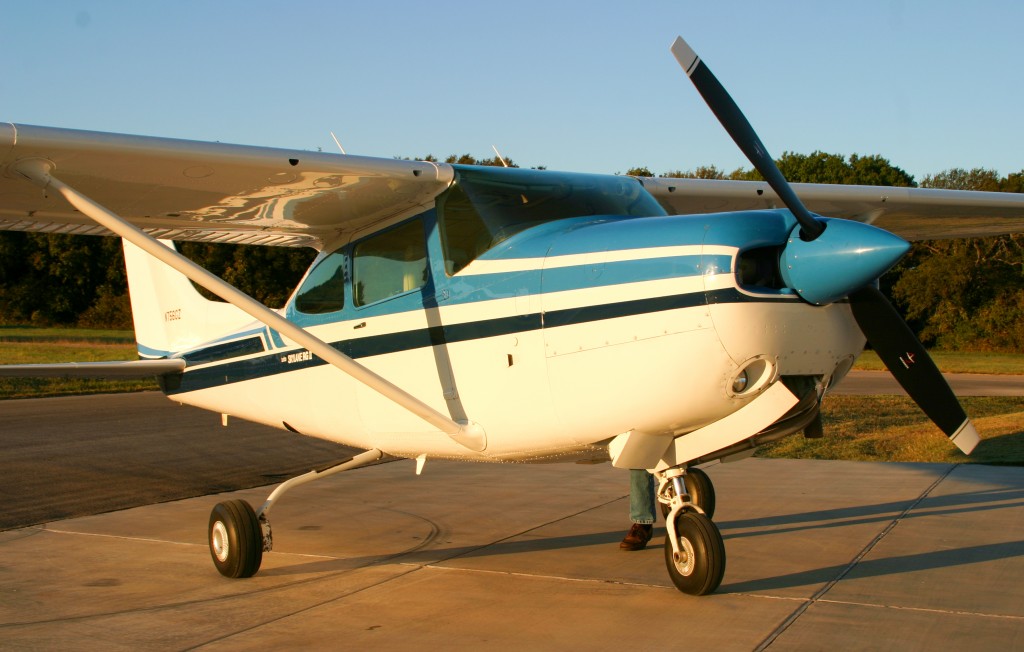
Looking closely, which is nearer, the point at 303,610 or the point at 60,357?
the point at 303,610

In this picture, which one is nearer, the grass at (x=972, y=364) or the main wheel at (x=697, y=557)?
the main wheel at (x=697, y=557)

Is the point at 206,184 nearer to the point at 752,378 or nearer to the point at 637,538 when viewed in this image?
the point at 752,378

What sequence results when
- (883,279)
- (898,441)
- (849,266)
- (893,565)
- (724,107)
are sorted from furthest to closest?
(883,279) < (898,441) < (893,565) < (724,107) < (849,266)

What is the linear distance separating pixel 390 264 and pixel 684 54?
2.30 meters

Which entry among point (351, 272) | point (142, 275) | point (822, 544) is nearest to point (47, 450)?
point (142, 275)

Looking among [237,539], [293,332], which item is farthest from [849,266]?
[237,539]

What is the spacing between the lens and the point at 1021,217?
7891 mm

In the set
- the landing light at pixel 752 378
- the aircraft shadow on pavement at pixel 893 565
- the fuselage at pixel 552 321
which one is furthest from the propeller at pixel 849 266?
the aircraft shadow on pavement at pixel 893 565

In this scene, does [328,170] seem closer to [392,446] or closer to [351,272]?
[351,272]

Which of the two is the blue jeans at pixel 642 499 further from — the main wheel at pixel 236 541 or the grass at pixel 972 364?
the grass at pixel 972 364

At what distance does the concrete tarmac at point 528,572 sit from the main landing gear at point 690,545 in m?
0.13

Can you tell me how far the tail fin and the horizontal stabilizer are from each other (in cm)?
24

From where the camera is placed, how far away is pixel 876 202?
24.7ft

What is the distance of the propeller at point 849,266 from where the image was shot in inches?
173
